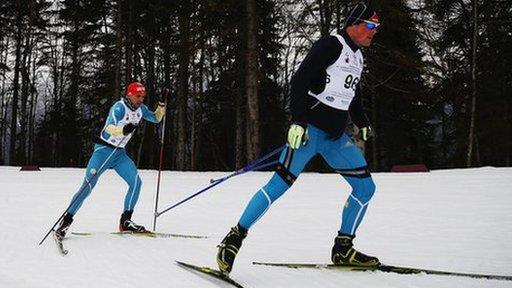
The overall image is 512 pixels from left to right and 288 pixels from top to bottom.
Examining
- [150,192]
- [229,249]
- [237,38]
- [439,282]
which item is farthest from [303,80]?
[237,38]

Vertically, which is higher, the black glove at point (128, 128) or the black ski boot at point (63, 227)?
the black glove at point (128, 128)

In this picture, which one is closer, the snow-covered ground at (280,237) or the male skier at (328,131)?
the male skier at (328,131)

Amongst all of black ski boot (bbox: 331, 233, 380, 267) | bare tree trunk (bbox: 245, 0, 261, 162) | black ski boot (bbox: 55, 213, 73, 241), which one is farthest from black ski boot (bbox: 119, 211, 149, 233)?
bare tree trunk (bbox: 245, 0, 261, 162)

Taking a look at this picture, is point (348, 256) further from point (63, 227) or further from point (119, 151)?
point (119, 151)

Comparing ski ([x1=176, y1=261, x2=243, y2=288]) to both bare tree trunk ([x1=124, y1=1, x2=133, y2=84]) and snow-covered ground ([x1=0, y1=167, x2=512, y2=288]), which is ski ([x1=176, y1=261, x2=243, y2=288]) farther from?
bare tree trunk ([x1=124, y1=1, x2=133, y2=84])

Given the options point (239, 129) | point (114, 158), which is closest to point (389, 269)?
point (114, 158)

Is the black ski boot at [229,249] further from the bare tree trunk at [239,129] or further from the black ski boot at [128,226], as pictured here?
the bare tree trunk at [239,129]

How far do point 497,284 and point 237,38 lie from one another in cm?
1533

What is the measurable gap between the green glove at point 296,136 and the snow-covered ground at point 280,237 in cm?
100

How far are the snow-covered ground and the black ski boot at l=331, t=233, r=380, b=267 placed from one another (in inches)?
5.4

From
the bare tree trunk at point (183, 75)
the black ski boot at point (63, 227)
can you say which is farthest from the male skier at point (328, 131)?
the bare tree trunk at point (183, 75)

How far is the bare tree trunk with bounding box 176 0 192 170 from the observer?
56.3 ft

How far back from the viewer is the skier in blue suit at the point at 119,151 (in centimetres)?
591

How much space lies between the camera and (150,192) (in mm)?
10875
